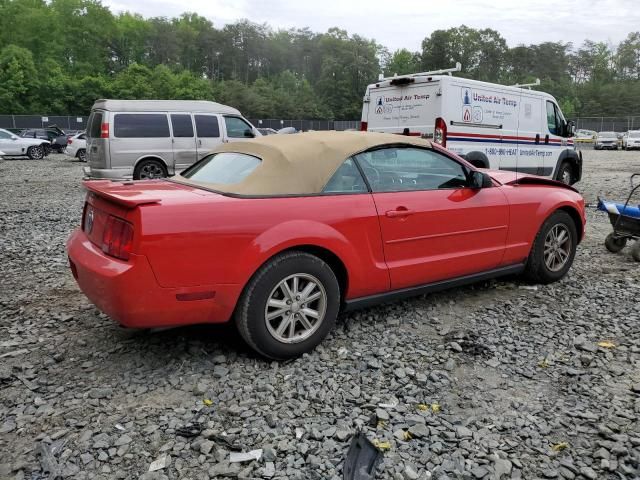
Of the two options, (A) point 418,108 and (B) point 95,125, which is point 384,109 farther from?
(B) point 95,125

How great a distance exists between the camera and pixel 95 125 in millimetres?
12281

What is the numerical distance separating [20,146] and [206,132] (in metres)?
15.8

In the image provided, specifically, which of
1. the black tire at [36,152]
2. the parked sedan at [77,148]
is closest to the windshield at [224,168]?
the parked sedan at [77,148]

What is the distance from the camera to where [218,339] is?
3.85 meters

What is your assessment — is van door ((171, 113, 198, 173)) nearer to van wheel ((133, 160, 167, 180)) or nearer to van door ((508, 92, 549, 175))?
van wheel ((133, 160, 167, 180))

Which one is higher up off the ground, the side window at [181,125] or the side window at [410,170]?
the side window at [181,125]

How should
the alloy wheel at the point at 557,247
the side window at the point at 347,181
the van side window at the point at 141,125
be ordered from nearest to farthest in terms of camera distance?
the side window at the point at 347,181 → the alloy wheel at the point at 557,247 → the van side window at the point at 141,125

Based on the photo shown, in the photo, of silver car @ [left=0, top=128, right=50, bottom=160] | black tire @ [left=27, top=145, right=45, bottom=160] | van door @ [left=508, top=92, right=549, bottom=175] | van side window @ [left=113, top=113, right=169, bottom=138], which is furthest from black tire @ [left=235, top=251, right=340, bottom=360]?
black tire @ [left=27, top=145, right=45, bottom=160]

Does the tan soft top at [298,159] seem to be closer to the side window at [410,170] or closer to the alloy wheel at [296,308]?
the side window at [410,170]

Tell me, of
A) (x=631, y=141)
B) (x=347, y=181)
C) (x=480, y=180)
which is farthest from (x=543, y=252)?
(x=631, y=141)

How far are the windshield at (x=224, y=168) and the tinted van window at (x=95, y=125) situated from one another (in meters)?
8.69

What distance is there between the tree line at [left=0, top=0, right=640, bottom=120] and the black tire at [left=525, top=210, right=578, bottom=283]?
63.9 meters

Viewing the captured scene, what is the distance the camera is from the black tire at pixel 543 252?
5086 mm

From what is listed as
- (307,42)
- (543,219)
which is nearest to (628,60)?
(307,42)
